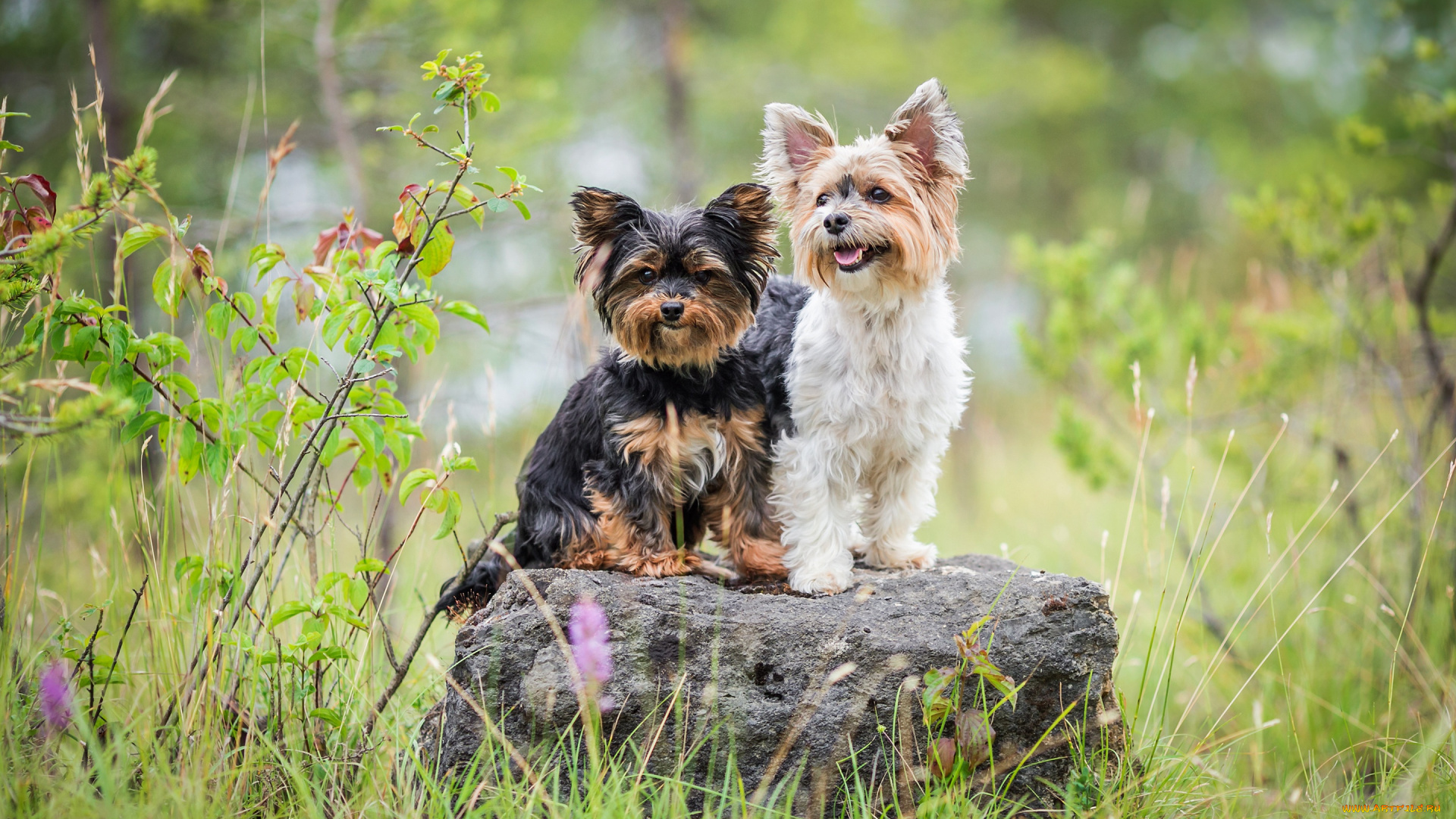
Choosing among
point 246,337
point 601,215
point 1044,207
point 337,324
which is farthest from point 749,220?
point 1044,207

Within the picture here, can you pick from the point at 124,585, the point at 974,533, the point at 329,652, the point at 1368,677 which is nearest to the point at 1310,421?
the point at 1368,677

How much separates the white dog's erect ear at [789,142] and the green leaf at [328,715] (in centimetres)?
257

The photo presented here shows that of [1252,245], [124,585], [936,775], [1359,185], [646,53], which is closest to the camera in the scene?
[936,775]

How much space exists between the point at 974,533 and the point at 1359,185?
10040mm

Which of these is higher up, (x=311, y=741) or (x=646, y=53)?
(x=646, y=53)

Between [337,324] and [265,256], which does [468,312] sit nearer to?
[337,324]

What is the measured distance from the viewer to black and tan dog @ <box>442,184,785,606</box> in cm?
359

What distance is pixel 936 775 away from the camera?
122 inches

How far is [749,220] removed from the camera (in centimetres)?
369

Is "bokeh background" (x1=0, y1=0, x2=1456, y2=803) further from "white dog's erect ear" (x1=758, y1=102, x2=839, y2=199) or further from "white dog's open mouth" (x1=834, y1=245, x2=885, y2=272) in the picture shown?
"white dog's open mouth" (x1=834, y1=245, x2=885, y2=272)

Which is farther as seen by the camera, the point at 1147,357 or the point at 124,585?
the point at 1147,357

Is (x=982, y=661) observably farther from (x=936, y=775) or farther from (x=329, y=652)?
(x=329, y=652)

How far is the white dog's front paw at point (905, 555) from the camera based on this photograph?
162 inches

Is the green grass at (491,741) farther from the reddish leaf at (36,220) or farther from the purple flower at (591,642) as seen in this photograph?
the reddish leaf at (36,220)
